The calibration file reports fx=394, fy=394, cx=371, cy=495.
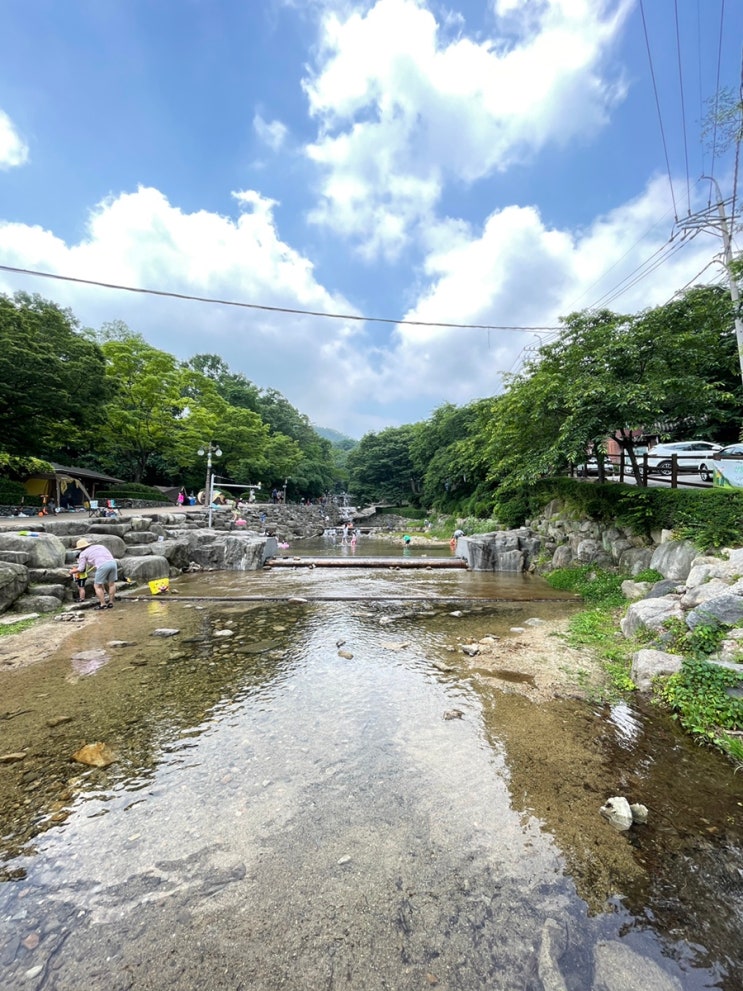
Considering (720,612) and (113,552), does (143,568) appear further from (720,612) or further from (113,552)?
(720,612)

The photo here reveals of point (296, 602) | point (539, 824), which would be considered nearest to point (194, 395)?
point (296, 602)

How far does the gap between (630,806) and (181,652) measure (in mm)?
5502

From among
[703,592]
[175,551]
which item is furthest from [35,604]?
[703,592]

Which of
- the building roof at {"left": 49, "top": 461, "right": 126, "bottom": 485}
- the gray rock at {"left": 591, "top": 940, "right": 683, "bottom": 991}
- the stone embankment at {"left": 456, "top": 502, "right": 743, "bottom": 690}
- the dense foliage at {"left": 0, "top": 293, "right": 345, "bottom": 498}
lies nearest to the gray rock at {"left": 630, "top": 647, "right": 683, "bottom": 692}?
the stone embankment at {"left": 456, "top": 502, "right": 743, "bottom": 690}

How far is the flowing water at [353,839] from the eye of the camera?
1.83 meters

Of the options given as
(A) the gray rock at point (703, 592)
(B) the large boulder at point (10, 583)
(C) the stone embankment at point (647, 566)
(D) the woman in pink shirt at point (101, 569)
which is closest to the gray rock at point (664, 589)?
(C) the stone embankment at point (647, 566)

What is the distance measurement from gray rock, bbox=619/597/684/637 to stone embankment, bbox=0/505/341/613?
10307 millimetres

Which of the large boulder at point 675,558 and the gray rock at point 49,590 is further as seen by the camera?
the gray rock at point 49,590

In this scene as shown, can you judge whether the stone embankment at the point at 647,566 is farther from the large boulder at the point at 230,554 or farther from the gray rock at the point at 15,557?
the gray rock at the point at 15,557

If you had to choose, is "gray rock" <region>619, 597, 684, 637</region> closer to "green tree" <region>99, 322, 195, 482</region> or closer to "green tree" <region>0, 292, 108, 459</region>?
"green tree" <region>0, 292, 108, 459</region>

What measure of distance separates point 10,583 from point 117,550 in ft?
12.8

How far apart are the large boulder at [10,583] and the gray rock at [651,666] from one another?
1022 centimetres

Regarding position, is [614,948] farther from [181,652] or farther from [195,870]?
[181,652]

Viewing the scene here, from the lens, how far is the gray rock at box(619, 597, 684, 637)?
18.1 feet
